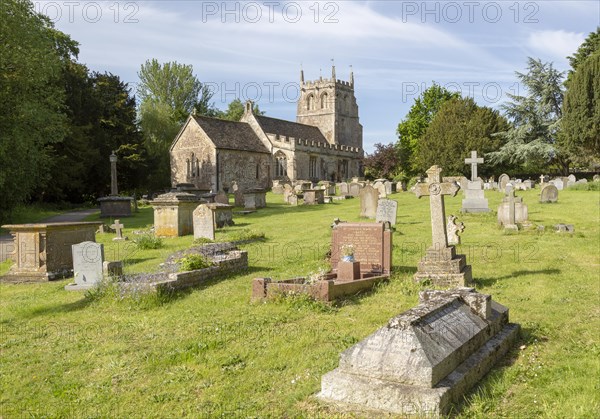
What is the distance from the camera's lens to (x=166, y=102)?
63.2m

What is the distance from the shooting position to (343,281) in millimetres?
9016

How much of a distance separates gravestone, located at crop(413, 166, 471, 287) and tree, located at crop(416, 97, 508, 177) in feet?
138

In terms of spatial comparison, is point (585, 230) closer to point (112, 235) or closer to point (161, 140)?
point (112, 235)

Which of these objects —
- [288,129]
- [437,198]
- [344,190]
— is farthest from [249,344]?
[288,129]

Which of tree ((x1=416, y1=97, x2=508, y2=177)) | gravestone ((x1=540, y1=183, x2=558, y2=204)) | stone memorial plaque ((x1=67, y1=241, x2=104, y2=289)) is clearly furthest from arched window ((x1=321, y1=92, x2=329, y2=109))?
stone memorial plaque ((x1=67, y1=241, x2=104, y2=289))

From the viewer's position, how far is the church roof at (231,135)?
46519 millimetres

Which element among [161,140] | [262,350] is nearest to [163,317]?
[262,350]

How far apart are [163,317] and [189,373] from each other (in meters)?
2.45

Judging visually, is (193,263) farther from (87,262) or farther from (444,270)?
(444,270)

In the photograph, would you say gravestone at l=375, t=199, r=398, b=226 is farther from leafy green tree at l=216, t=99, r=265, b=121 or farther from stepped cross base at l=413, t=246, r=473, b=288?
leafy green tree at l=216, t=99, r=265, b=121

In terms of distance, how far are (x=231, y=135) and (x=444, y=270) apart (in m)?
41.8

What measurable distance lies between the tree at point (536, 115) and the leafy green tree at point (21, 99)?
1503 inches

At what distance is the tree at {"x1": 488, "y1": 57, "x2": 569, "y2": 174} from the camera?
156ft

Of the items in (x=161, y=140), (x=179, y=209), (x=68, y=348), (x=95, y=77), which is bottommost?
(x=68, y=348)
